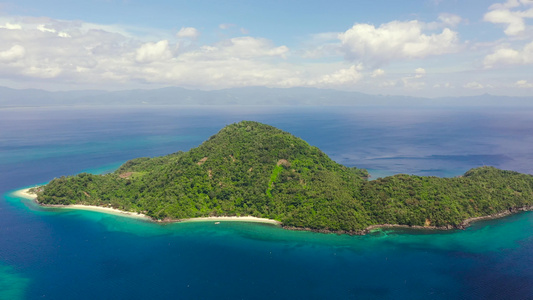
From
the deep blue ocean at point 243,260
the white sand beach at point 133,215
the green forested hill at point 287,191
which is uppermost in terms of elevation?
the green forested hill at point 287,191

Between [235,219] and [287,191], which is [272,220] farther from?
[287,191]

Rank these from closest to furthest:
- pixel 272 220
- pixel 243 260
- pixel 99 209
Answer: pixel 243 260 → pixel 272 220 → pixel 99 209

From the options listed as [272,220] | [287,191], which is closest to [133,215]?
[272,220]

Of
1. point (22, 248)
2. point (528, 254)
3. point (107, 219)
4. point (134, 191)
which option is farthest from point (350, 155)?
point (22, 248)

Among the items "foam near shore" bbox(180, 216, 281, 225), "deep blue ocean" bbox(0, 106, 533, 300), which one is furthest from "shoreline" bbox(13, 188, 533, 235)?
"deep blue ocean" bbox(0, 106, 533, 300)

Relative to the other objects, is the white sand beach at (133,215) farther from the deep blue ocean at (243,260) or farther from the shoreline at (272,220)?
the deep blue ocean at (243,260)

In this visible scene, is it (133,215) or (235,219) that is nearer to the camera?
(235,219)

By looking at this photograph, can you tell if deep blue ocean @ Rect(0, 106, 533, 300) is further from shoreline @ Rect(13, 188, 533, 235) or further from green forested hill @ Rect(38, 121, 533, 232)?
green forested hill @ Rect(38, 121, 533, 232)

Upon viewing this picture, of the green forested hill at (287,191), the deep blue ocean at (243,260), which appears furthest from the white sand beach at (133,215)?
the deep blue ocean at (243,260)

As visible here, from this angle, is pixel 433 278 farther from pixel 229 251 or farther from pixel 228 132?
pixel 228 132

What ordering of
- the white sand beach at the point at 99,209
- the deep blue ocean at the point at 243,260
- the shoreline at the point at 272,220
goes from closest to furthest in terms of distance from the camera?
1. the deep blue ocean at the point at 243,260
2. the shoreline at the point at 272,220
3. the white sand beach at the point at 99,209
